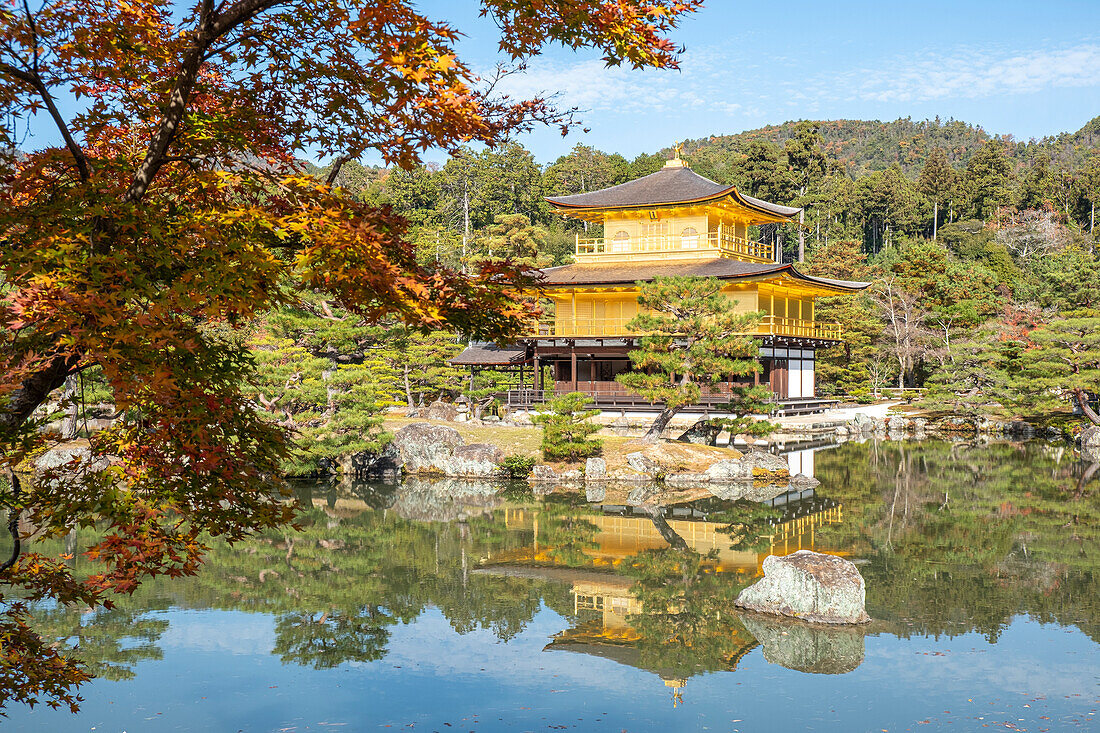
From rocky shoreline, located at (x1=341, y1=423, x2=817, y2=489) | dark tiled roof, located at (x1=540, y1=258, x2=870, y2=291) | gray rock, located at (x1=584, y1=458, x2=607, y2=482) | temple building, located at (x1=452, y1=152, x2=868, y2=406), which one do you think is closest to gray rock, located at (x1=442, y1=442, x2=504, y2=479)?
rocky shoreline, located at (x1=341, y1=423, x2=817, y2=489)

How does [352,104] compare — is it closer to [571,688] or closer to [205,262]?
[205,262]

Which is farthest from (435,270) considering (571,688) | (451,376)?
(451,376)

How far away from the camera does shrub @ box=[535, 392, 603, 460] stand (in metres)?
18.1

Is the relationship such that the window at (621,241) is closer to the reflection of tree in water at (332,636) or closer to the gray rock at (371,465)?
the gray rock at (371,465)

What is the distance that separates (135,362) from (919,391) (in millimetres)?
31183

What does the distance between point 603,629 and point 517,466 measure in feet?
32.4

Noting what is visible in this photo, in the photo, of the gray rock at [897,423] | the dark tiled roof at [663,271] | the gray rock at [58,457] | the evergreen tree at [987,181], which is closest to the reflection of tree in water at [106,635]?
the gray rock at [58,457]

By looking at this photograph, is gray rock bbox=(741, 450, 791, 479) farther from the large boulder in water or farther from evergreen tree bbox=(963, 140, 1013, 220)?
evergreen tree bbox=(963, 140, 1013, 220)

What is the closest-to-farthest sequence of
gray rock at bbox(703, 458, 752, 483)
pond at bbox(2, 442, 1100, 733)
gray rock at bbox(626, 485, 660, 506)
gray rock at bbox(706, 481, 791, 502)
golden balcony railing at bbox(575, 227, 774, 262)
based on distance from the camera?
pond at bbox(2, 442, 1100, 733) < gray rock at bbox(626, 485, 660, 506) < gray rock at bbox(706, 481, 791, 502) < gray rock at bbox(703, 458, 752, 483) < golden balcony railing at bbox(575, 227, 774, 262)

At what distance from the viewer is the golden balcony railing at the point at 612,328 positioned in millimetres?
26203

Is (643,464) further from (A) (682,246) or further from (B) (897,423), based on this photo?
(B) (897,423)

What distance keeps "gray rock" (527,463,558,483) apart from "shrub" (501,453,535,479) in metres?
0.25

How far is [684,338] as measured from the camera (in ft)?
65.2

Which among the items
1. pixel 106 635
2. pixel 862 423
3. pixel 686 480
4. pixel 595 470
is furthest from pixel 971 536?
pixel 862 423
